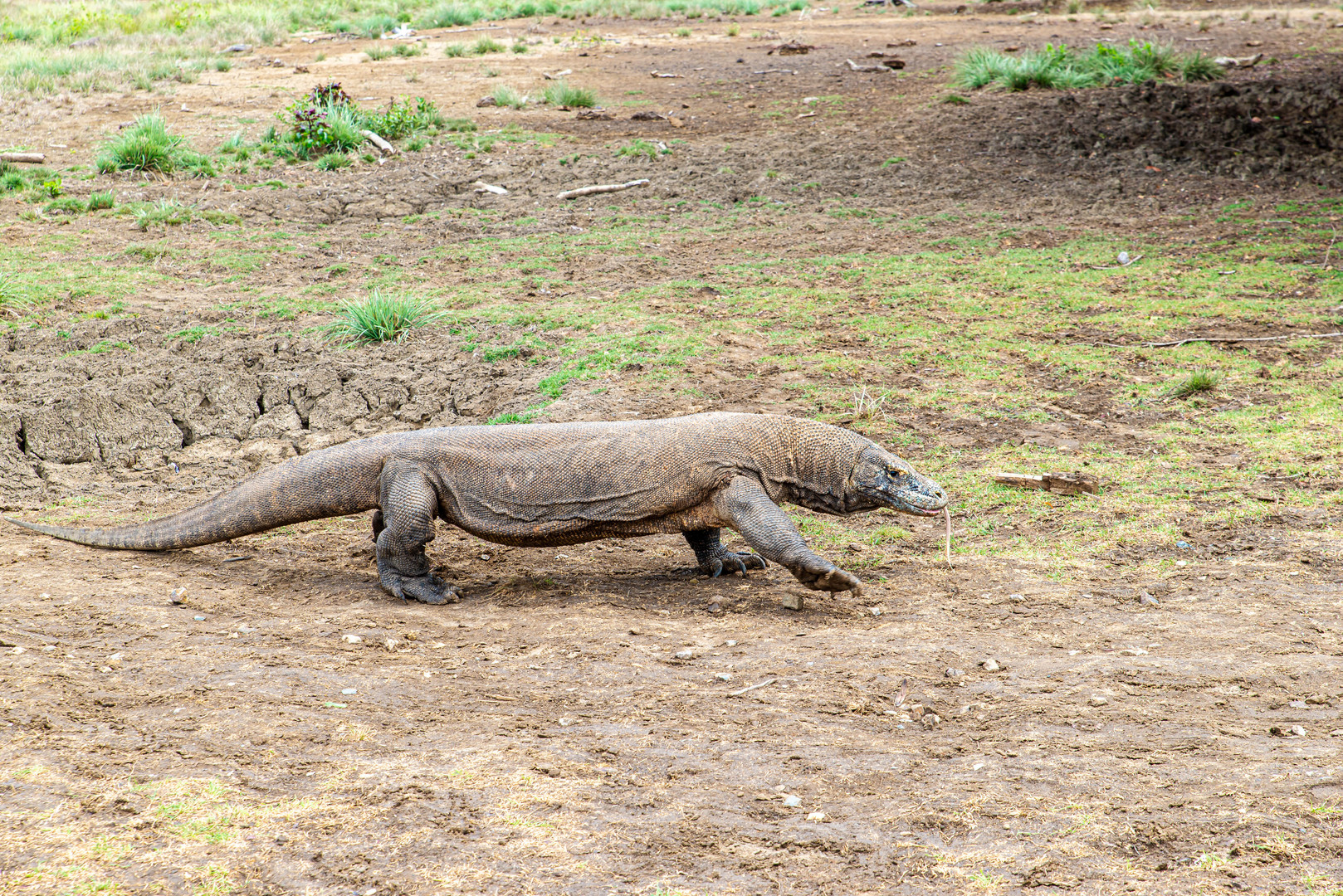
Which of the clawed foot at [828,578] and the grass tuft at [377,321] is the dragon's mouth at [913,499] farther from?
the grass tuft at [377,321]

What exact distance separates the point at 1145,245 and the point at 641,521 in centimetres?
669

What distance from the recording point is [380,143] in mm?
12492

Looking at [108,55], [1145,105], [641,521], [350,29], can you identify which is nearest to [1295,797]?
[641,521]

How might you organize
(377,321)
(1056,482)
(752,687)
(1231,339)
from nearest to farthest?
(752,687) → (1056,482) → (1231,339) → (377,321)

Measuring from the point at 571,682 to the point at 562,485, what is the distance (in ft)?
3.98

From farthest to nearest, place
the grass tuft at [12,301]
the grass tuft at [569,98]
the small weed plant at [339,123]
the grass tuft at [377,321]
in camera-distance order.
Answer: the grass tuft at [569,98]
the small weed plant at [339,123]
the grass tuft at [12,301]
the grass tuft at [377,321]

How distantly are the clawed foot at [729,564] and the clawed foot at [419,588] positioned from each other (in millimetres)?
1170

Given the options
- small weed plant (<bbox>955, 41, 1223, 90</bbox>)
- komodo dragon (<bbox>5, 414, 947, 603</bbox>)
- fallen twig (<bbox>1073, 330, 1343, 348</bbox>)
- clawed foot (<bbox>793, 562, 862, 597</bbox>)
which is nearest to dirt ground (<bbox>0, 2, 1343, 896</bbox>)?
clawed foot (<bbox>793, 562, 862, 597</bbox>)

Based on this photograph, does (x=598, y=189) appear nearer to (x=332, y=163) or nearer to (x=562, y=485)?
(x=332, y=163)

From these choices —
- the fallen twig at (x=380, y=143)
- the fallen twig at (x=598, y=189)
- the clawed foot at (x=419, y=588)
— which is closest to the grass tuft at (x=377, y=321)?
the clawed foot at (x=419, y=588)

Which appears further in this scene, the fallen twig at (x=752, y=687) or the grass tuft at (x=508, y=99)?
the grass tuft at (x=508, y=99)

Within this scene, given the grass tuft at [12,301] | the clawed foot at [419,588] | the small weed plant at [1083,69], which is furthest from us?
the small weed plant at [1083,69]

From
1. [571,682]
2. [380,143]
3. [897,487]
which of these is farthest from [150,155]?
[571,682]

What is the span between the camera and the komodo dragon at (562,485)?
4.63 metres
